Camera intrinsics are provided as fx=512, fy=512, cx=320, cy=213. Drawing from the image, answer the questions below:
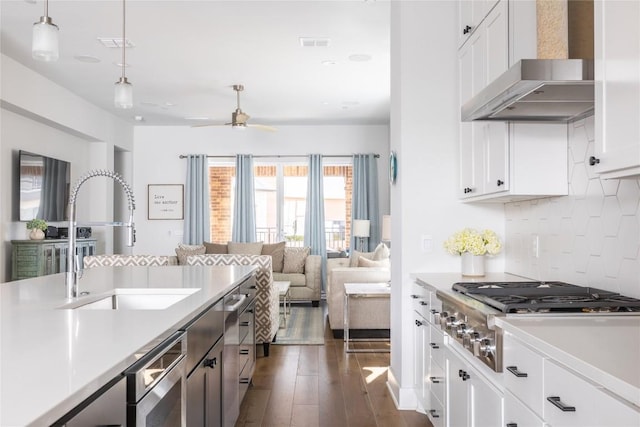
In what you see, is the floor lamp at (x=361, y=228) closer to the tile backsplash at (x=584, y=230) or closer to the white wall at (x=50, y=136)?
the white wall at (x=50, y=136)

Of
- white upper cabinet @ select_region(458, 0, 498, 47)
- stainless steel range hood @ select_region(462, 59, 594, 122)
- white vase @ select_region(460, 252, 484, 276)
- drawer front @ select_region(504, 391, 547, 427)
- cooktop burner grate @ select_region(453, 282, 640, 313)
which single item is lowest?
drawer front @ select_region(504, 391, 547, 427)

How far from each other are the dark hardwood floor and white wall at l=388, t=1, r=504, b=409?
259mm

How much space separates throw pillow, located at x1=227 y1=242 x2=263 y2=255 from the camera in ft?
27.1

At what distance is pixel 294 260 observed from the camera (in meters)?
8.03

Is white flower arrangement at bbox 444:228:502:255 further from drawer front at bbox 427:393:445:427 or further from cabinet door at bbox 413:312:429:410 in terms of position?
drawer front at bbox 427:393:445:427

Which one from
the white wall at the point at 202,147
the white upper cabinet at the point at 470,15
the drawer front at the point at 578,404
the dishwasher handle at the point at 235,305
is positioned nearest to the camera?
the drawer front at the point at 578,404

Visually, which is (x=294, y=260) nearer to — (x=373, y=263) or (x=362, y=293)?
(x=373, y=263)

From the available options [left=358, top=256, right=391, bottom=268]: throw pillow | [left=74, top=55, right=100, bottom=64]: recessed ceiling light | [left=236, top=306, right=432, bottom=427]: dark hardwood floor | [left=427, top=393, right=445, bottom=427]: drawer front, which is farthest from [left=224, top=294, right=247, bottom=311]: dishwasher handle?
[left=74, top=55, right=100, bottom=64]: recessed ceiling light

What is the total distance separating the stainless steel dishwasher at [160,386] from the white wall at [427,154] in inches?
78.7

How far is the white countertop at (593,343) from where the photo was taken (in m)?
1.07

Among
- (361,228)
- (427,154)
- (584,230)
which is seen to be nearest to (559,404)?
(584,230)

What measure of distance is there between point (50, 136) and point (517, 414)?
701cm

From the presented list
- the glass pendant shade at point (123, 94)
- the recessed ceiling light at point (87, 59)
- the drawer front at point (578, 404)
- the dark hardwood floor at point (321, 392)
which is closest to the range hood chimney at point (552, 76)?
the drawer front at point (578, 404)

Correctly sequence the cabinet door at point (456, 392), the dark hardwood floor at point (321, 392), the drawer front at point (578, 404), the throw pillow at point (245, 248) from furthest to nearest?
the throw pillow at point (245, 248), the dark hardwood floor at point (321, 392), the cabinet door at point (456, 392), the drawer front at point (578, 404)
